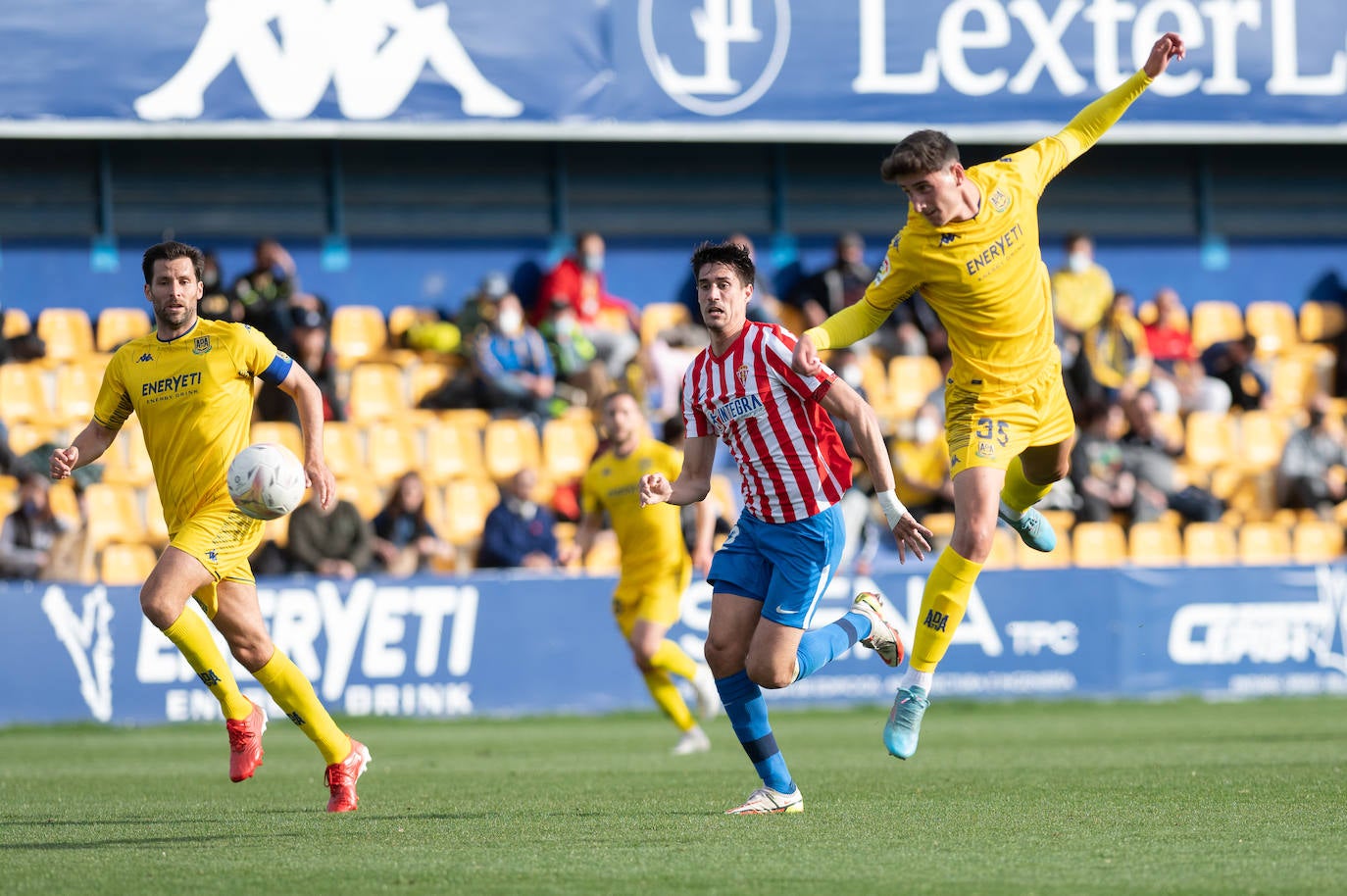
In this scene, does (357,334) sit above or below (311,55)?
below

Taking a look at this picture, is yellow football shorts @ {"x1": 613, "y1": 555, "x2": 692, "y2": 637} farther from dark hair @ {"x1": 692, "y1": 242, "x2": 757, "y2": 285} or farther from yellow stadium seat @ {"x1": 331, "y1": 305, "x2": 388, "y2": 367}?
yellow stadium seat @ {"x1": 331, "y1": 305, "x2": 388, "y2": 367}

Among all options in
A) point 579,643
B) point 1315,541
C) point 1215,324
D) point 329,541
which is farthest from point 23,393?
A: point 1215,324

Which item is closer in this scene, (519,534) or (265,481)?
(265,481)

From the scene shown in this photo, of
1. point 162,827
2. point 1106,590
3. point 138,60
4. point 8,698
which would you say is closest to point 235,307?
point 138,60

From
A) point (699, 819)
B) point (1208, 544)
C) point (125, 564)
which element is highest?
point (125, 564)

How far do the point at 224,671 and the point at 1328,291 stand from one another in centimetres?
1706

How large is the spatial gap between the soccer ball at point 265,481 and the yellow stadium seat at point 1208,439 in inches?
527

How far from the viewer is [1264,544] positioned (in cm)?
1784

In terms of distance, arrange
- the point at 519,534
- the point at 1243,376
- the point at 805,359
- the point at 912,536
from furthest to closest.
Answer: the point at 1243,376 → the point at 519,534 → the point at 912,536 → the point at 805,359

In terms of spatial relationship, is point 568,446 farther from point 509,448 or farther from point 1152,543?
point 1152,543

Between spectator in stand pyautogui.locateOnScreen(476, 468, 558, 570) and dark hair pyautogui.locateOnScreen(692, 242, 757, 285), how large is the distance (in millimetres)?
8704

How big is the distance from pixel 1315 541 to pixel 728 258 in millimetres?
12493

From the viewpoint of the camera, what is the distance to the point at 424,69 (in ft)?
57.2

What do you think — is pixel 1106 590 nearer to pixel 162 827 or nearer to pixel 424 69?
pixel 424 69
